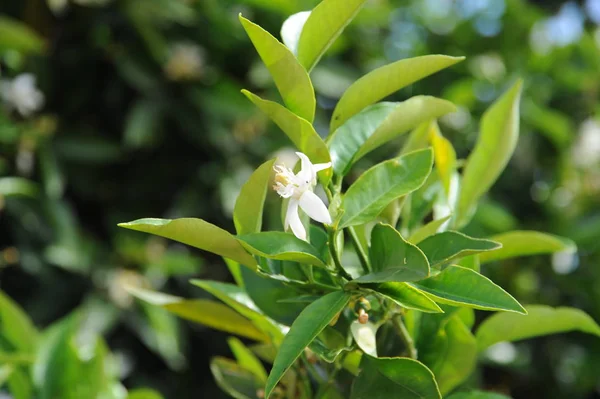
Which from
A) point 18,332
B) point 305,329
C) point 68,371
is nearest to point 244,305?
point 305,329

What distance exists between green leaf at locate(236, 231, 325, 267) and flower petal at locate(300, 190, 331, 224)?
0.08 ft

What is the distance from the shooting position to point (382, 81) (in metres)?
0.57

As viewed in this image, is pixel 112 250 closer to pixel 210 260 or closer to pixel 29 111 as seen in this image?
pixel 210 260

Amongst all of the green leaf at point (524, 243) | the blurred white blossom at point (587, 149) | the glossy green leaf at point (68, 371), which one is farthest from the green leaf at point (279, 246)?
the blurred white blossom at point (587, 149)

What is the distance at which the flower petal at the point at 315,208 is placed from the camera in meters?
0.51

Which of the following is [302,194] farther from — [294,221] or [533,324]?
[533,324]

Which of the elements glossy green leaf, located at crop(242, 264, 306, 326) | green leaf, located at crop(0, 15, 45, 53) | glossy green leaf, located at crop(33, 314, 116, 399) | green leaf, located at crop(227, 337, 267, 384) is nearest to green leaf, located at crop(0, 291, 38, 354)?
glossy green leaf, located at crop(33, 314, 116, 399)

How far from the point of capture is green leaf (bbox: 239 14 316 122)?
0.52 meters

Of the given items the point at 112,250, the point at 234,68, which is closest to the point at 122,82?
the point at 234,68

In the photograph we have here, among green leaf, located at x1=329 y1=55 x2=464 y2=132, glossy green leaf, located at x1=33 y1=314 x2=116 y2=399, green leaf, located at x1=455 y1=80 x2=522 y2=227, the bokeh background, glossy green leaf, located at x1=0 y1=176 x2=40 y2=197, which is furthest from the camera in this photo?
the bokeh background

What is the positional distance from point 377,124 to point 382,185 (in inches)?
2.6

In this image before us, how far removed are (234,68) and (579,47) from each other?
3.20 feet

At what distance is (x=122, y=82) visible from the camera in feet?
5.88

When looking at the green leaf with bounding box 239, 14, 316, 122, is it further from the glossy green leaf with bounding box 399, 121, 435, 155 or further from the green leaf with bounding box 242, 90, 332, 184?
the glossy green leaf with bounding box 399, 121, 435, 155
